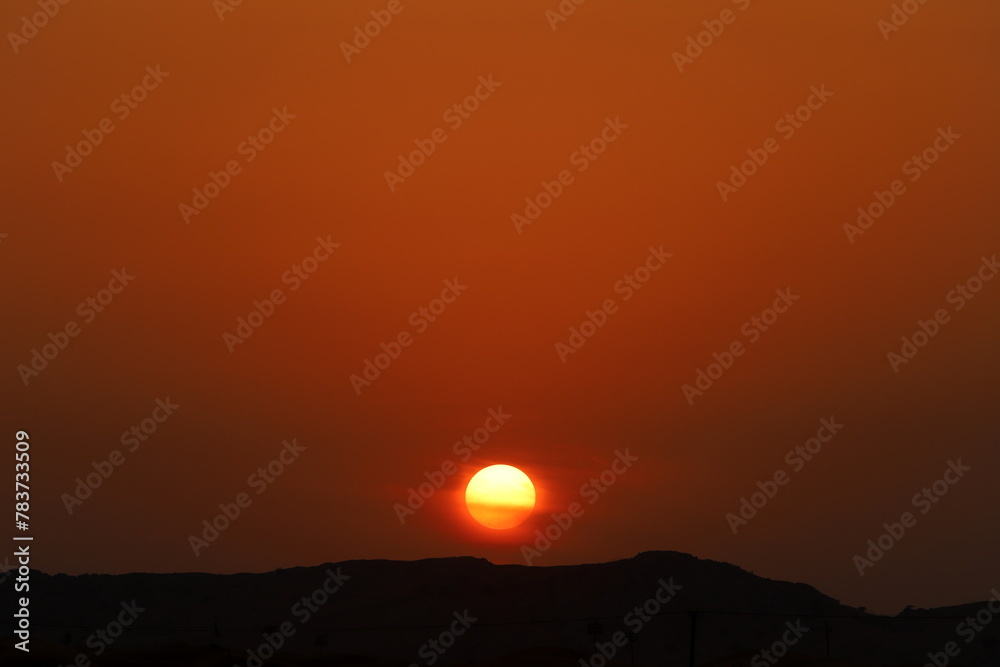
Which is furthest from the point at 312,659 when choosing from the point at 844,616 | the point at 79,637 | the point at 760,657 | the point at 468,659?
the point at 79,637

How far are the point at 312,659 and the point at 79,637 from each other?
93.3 metres

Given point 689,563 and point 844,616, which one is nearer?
point 844,616

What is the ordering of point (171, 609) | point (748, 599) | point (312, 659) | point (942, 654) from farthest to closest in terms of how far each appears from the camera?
point (171, 609) < point (748, 599) < point (942, 654) < point (312, 659)

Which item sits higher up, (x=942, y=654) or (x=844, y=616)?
(x=844, y=616)

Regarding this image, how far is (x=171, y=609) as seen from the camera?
163m

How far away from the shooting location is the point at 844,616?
13062 centimetres

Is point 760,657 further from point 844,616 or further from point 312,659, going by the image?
point 844,616

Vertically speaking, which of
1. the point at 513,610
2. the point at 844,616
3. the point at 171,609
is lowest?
the point at 844,616

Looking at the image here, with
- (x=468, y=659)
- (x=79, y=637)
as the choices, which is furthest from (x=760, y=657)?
(x=79, y=637)

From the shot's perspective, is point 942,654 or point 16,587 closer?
point 942,654

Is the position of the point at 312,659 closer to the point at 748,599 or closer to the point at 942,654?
the point at 942,654

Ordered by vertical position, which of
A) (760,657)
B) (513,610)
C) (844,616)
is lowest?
(760,657)

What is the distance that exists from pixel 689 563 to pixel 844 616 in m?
23.8

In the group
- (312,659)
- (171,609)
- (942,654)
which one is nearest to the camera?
(312,659)
